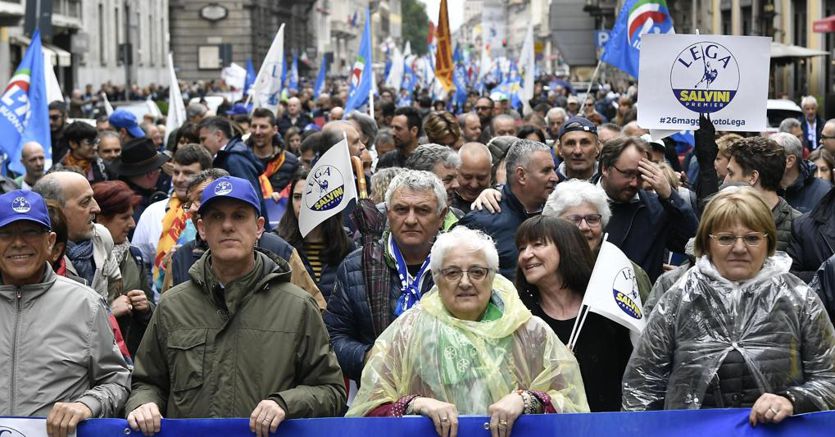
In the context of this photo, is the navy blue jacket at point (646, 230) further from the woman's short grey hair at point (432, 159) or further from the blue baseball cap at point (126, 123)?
the blue baseball cap at point (126, 123)

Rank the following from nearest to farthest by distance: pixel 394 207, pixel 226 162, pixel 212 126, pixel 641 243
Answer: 1. pixel 394 207
2. pixel 641 243
3. pixel 226 162
4. pixel 212 126

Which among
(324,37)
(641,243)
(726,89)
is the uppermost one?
(324,37)

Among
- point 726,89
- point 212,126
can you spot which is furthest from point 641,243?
point 212,126

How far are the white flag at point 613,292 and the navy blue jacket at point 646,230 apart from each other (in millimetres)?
1472

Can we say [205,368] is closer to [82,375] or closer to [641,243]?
[82,375]

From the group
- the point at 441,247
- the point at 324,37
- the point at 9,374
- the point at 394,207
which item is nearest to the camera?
the point at 9,374

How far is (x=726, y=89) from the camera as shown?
7.86m

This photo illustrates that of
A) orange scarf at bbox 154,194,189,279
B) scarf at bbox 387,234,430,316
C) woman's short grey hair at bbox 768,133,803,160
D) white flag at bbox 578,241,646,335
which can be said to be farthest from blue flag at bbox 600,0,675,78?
white flag at bbox 578,241,646,335

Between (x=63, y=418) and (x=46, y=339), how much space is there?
0.27 meters

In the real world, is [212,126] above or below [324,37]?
below

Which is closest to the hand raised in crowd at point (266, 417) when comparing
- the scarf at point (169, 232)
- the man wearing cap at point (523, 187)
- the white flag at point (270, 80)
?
the man wearing cap at point (523, 187)

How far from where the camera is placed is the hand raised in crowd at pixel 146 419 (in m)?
4.66

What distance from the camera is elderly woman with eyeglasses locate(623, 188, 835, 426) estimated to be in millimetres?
4695

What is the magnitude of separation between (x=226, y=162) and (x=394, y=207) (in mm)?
3522
